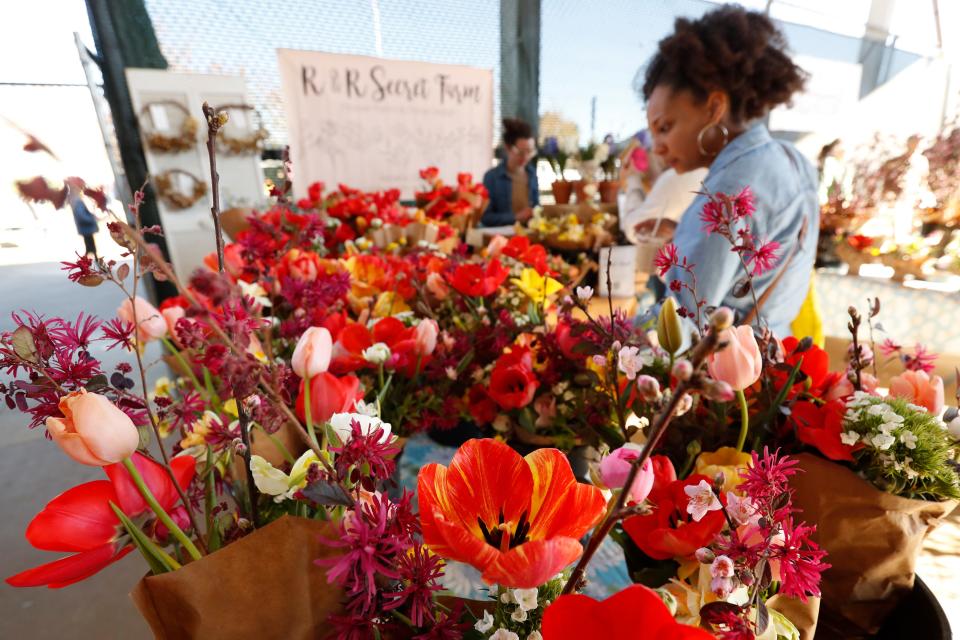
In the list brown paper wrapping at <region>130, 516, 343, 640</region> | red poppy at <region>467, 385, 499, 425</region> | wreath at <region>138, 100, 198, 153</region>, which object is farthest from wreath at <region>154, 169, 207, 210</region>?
brown paper wrapping at <region>130, 516, 343, 640</region>

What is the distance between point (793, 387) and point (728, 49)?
82cm

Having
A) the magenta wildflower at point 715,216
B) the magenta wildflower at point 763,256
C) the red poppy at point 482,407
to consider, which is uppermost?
the magenta wildflower at point 715,216

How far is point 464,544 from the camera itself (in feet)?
0.71

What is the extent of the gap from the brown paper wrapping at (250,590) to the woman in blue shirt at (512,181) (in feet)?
7.72

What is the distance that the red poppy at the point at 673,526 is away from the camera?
0.32 meters

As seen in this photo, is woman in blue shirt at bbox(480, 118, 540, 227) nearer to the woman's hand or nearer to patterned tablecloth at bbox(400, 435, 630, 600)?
the woman's hand

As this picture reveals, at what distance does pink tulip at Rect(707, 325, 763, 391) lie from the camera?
299mm

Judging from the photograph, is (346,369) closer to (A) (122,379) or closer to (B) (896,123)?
(A) (122,379)

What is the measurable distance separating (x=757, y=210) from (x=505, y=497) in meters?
0.85

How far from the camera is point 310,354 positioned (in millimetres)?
351

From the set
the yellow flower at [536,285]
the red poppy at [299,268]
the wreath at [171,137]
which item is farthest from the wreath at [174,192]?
the yellow flower at [536,285]

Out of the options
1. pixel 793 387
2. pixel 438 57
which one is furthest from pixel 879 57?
pixel 793 387

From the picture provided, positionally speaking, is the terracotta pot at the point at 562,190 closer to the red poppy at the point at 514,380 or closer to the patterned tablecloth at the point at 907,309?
the patterned tablecloth at the point at 907,309

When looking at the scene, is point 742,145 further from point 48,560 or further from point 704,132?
point 48,560
